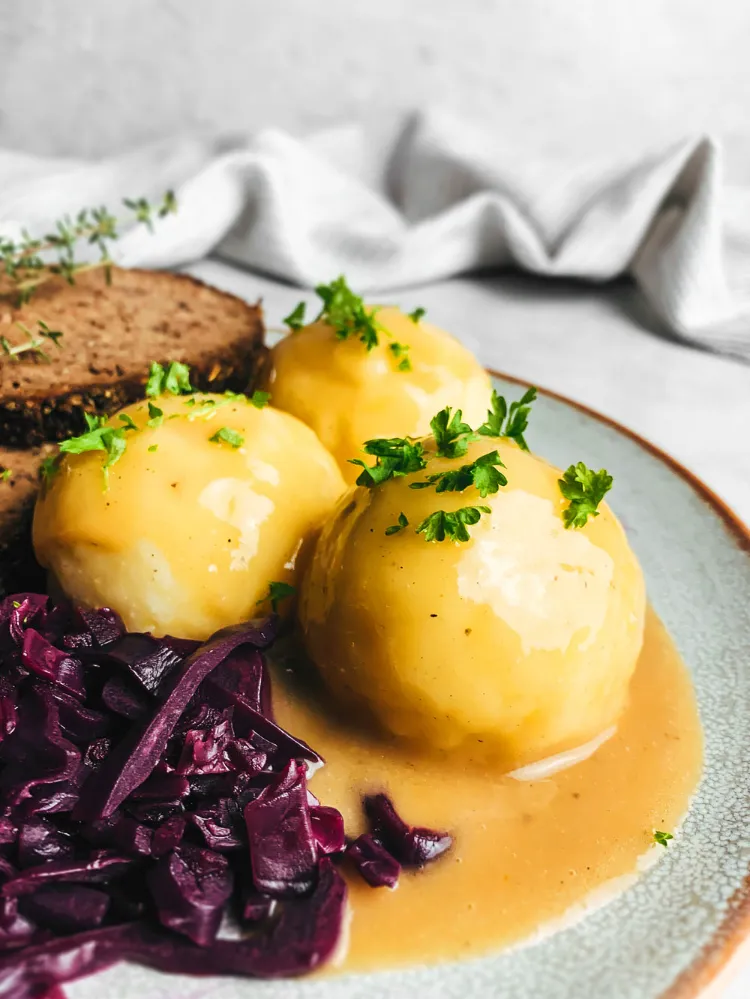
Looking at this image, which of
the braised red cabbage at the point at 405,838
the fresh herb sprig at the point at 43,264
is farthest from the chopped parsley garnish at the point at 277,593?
the fresh herb sprig at the point at 43,264

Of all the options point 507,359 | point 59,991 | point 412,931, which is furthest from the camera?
point 507,359

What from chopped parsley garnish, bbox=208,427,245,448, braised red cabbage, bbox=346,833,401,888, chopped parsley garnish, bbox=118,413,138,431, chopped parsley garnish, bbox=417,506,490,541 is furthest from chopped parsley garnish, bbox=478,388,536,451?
braised red cabbage, bbox=346,833,401,888

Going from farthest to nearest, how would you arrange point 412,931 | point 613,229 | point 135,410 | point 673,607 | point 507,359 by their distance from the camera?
point 613,229, point 507,359, point 673,607, point 135,410, point 412,931

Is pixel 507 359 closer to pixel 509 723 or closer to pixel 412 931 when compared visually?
pixel 509 723

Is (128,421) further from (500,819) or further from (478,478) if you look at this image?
(500,819)

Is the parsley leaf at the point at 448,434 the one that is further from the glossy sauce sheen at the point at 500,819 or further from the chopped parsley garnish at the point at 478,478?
the glossy sauce sheen at the point at 500,819

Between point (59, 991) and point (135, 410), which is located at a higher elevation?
point (135, 410)

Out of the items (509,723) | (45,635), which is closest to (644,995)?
(509,723)
